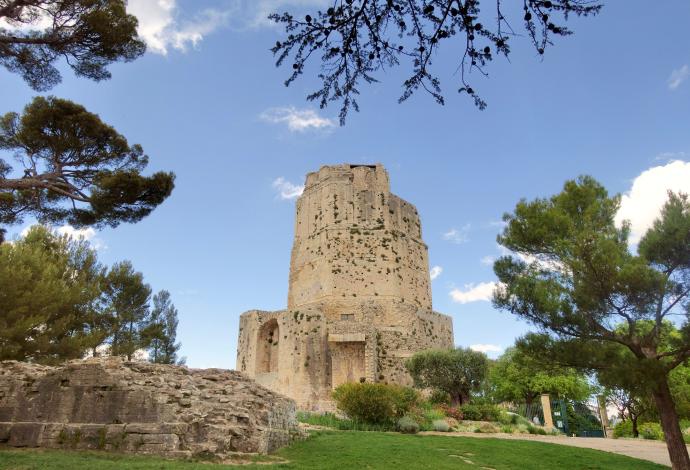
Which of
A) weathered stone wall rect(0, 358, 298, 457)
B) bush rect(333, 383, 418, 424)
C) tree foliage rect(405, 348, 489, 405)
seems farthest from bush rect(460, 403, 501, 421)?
weathered stone wall rect(0, 358, 298, 457)

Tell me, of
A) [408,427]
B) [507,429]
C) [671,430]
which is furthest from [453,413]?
[671,430]

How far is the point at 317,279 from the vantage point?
2556 centimetres

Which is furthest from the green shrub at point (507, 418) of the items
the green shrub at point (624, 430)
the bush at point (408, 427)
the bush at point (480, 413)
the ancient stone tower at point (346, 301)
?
the green shrub at point (624, 430)

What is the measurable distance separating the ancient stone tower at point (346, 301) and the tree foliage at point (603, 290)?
1197 cm

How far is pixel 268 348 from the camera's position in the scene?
25.6 metres

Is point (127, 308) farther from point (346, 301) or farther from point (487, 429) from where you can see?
point (487, 429)

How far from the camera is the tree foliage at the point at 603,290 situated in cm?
947

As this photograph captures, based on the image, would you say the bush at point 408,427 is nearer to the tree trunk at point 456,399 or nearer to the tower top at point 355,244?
the tree trunk at point 456,399

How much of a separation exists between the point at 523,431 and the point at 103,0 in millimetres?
17921

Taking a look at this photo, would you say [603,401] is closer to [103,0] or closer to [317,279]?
[317,279]

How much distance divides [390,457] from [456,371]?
36.1 ft

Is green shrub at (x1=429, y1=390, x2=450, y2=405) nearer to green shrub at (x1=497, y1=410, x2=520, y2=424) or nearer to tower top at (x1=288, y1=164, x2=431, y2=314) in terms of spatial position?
green shrub at (x1=497, y1=410, x2=520, y2=424)

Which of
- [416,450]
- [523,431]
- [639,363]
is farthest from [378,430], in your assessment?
[639,363]

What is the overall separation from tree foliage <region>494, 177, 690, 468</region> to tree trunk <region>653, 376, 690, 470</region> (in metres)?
0.02
